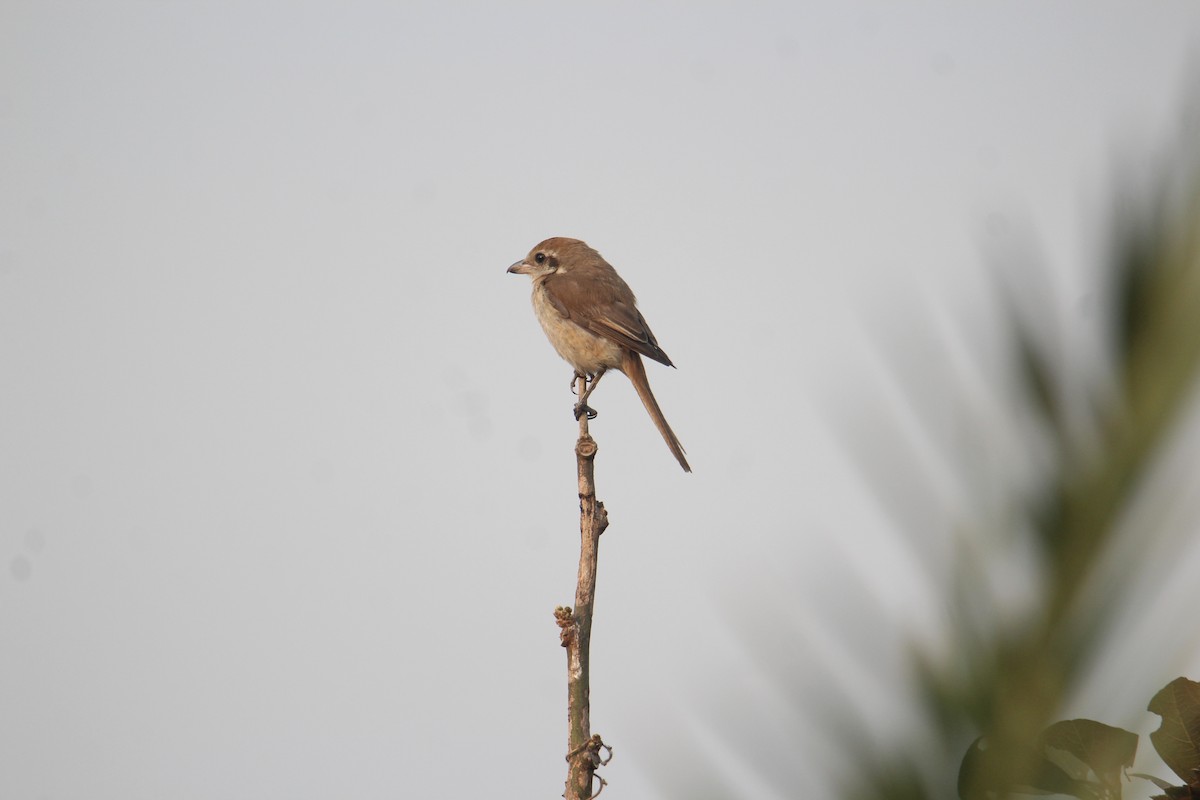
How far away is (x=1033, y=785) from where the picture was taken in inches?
42.2

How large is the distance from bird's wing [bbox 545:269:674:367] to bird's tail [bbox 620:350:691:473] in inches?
3.5

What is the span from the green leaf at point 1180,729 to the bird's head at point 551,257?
718cm

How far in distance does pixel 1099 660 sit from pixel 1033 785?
0.44 ft

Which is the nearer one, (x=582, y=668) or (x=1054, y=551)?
(x=1054, y=551)

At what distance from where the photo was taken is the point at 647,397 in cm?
693

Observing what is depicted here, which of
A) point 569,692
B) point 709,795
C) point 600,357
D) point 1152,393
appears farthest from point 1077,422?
point 600,357

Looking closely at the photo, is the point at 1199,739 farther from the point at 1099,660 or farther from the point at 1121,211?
the point at 1121,211

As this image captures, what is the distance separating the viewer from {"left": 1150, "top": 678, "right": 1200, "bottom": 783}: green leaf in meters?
1.18

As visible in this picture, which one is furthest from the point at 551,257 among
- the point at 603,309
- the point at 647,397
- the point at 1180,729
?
the point at 1180,729

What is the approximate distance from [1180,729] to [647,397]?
5757mm

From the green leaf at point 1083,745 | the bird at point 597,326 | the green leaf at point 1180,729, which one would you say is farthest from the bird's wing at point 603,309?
the green leaf at point 1083,745

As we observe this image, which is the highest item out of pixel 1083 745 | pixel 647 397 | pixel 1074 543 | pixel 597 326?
pixel 597 326

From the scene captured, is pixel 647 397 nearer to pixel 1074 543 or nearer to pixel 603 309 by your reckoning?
pixel 603 309

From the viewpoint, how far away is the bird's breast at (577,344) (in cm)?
722
